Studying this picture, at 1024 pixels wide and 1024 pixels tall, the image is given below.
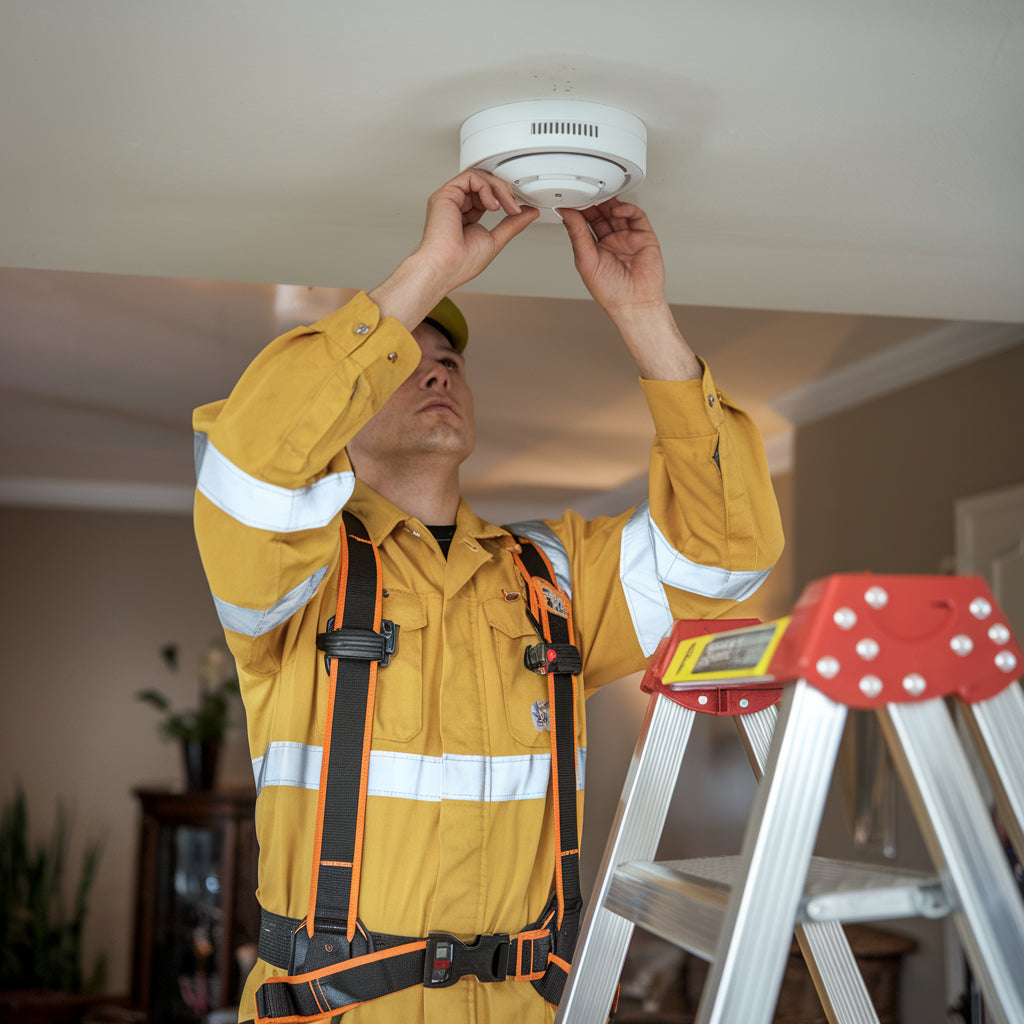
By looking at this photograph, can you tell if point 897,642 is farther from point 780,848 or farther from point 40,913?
point 40,913

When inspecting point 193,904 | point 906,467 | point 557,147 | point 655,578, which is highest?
point 906,467

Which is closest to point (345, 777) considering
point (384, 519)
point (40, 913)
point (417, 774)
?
point (417, 774)

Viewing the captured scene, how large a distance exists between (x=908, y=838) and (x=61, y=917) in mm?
4384

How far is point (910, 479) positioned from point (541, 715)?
2.47 m

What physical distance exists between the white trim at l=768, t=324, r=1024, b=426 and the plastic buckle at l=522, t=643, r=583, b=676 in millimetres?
2146

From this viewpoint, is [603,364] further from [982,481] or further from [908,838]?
[908,838]

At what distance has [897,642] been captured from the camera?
84 centimetres

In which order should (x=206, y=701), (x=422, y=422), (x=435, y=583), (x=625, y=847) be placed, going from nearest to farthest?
(x=625, y=847) → (x=435, y=583) → (x=422, y=422) → (x=206, y=701)

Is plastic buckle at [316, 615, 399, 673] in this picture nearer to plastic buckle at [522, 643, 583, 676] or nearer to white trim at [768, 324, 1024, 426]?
plastic buckle at [522, 643, 583, 676]

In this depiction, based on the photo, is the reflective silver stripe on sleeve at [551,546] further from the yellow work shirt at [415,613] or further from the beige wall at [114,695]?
the beige wall at [114,695]

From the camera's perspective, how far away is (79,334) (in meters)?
3.57

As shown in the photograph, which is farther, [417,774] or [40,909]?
[40,909]

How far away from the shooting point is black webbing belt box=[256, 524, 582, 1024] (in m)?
1.37

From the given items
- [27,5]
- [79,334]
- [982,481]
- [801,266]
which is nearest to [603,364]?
[982,481]
